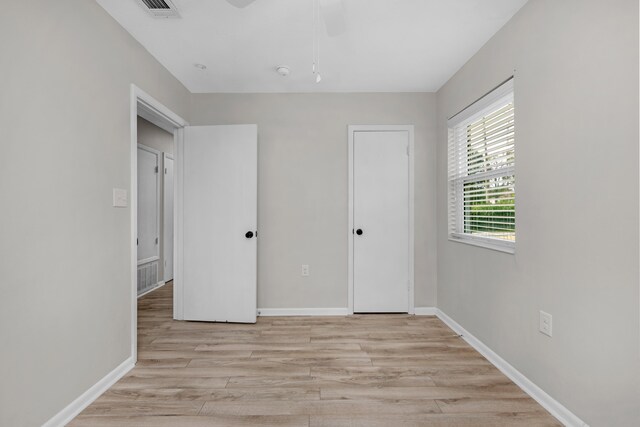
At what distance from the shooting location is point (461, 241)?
296 centimetres

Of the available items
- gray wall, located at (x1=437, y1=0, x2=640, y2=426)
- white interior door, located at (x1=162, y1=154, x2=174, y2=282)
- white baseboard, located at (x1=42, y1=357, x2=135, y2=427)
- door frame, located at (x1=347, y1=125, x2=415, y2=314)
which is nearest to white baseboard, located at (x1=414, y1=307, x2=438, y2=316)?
door frame, located at (x1=347, y1=125, x2=415, y2=314)

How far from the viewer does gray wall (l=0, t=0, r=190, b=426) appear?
1.45m

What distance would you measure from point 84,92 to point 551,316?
2.98 meters

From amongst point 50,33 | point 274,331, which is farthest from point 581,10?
point 274,331

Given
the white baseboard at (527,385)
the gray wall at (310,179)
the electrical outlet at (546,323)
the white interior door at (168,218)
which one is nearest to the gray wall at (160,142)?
the white interior door at (168,218)

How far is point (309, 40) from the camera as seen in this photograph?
2.47 meters

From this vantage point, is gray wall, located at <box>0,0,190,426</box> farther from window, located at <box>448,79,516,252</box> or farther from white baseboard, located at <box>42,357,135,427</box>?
window, located at <box>448,79,516,252</box>

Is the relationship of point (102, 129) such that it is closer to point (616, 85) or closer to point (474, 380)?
point (616, 85)

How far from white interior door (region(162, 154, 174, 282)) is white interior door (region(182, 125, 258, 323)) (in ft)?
6.18

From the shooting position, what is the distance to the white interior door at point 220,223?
3260 mm

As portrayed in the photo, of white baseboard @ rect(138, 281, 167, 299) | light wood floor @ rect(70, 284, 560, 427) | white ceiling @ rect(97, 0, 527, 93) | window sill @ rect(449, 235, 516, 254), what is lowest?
light wood floor @ rect(70, 284, 560, 427)

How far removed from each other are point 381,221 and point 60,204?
273 centimetres

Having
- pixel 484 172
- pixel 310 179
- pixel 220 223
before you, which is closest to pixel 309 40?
pixel 310 179

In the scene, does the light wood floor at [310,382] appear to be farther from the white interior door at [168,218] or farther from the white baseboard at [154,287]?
the white interior door at [168,218]
